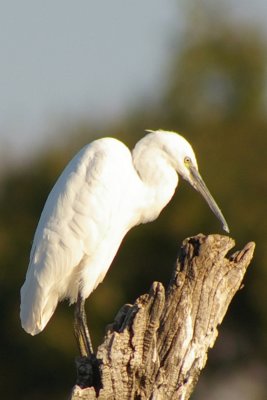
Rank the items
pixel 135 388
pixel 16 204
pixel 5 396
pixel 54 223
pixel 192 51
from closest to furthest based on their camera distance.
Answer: pixel 135 388
pixel 54 223
pixel 5 396
pixel 16 204
pixel 192 51

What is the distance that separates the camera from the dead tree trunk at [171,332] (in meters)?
7.56

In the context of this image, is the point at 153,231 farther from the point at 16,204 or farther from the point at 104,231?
Answer: the point at 104,231

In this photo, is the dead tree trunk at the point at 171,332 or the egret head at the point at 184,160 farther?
the egret head at the point at 184,160

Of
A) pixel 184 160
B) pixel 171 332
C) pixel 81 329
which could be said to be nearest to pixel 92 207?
pixel 184 160

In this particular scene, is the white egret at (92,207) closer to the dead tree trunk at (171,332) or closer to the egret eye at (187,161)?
the egret eye at (187,161)

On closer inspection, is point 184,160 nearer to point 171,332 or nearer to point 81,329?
point 81,329

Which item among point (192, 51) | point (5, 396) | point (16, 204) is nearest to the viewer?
point (5, 396)

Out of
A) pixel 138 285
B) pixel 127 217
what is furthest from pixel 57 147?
pixel 127 217

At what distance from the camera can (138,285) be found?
20.6 m

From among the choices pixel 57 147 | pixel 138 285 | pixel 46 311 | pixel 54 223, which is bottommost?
pixel 138 285

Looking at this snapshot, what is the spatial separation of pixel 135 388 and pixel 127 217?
237 cm

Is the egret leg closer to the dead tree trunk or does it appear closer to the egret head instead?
the egret head

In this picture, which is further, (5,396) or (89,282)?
(5,396)

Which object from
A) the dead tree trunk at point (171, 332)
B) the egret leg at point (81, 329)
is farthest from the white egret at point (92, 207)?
the dead tree trunk at point (171, 332)
